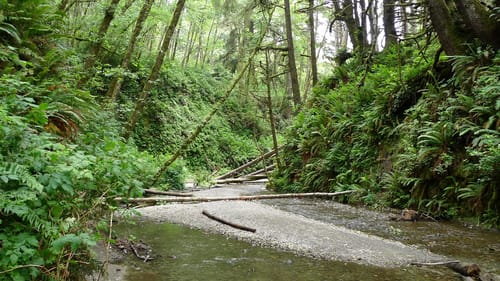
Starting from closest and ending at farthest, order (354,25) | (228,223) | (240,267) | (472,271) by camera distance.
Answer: (472,271) < (240,267) < (228,223) < (354,25)

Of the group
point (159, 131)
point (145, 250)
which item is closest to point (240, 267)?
point (145, 250)

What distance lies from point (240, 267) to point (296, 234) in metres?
1.77

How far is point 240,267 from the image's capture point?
14.5ft

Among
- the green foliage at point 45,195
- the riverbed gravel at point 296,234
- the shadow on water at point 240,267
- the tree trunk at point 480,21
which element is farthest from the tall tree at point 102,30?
the tree trunk at point 480,21

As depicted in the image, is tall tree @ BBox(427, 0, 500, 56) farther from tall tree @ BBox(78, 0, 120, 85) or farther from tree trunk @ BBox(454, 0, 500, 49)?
tall tree @ BBox(78, 0, 120, 85)

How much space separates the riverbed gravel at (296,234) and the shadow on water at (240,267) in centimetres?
29

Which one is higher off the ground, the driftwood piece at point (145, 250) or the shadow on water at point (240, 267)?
the driftwood piece at point (145, 250)

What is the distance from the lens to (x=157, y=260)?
464cm

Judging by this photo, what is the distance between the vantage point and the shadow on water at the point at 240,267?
4.06 m

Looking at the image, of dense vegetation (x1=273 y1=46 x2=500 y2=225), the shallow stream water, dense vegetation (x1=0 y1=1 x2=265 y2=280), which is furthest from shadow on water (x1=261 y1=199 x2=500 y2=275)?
dense vegetation (x1=0 y1=1 x2=265 y2=280)

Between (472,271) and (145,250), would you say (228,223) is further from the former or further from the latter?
(472,271)

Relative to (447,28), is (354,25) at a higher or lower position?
higher

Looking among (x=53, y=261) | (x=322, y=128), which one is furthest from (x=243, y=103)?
(x=53, y=261)

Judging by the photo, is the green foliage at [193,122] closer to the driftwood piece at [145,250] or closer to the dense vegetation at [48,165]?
the dense vegetation at [48,165]
